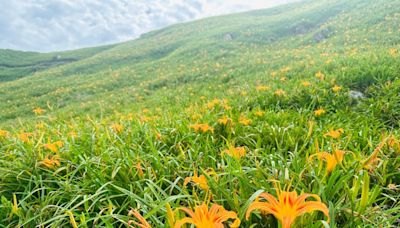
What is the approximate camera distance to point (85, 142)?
3295mm

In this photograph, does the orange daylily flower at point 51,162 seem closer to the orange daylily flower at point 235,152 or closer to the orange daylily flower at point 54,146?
the orange daylily flower at point 54,146

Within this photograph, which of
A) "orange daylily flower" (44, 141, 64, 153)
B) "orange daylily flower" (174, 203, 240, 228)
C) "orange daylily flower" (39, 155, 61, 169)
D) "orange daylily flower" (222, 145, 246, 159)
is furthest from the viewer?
"orange daylily flower" (44, 141, 64, 153)

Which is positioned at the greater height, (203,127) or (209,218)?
(209,218)

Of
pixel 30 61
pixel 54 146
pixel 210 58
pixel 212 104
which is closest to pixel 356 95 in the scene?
pixel 212 104

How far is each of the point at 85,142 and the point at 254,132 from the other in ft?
6.39

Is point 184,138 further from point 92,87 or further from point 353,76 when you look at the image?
point 92,87

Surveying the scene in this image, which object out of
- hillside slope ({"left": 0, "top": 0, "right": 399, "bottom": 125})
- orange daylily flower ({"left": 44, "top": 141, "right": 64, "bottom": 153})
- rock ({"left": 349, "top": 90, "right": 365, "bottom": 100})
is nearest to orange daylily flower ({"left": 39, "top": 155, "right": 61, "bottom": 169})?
orange daylily flower ({"left": 44, "top": 141, "right": 64, "bottom": 153})

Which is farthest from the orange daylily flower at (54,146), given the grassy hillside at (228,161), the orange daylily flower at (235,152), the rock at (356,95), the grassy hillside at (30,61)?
the grassy hillside at (30,61)

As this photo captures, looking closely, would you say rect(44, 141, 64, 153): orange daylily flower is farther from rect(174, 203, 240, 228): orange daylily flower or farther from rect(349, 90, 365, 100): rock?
rect(349, 90, 365, 100): rock

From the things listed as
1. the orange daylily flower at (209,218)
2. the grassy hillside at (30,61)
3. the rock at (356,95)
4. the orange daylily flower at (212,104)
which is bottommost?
the rock at (356,95)

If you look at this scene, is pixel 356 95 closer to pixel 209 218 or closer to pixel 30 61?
pixel 209 218

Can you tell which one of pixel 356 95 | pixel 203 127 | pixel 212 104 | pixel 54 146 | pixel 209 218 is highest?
pixel 54 146

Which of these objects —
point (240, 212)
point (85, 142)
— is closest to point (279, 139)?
point (240, 212)

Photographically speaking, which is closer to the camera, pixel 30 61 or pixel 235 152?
pixel 235 152
